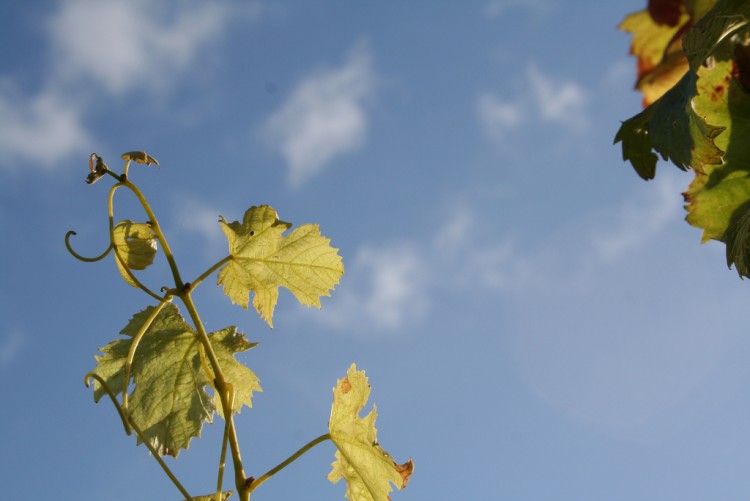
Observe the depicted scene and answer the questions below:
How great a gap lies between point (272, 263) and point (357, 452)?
0.39m

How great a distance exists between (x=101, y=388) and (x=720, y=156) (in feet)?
3.86

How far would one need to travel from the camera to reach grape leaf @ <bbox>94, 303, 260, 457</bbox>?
1.38m

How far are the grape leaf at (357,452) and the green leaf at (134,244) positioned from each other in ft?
1.34

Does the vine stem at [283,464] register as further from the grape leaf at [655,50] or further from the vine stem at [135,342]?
the grape leaf at [655,50]

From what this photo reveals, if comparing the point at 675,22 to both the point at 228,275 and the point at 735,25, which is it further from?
the point at 228,275

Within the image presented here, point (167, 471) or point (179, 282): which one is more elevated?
point (179, 282)

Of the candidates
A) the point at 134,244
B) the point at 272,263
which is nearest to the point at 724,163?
the point at 272,263

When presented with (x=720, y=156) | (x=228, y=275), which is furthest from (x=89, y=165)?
(x=720, y=156)

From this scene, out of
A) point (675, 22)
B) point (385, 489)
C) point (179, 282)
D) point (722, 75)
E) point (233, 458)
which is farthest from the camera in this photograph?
point (675, 22)

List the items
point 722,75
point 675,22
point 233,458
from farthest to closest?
point 675,22 → point 722,75 → point 233,458

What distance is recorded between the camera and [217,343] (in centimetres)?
146

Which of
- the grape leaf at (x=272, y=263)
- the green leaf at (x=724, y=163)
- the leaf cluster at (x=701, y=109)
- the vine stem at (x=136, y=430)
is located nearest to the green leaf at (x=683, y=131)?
the leaf cluster at (x=701, y=109)

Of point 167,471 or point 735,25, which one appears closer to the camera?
point 167,471

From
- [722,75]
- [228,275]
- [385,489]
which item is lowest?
[385,489]
